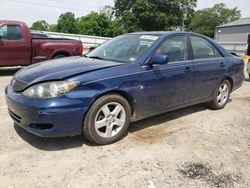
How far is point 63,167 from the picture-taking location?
3.28 metres

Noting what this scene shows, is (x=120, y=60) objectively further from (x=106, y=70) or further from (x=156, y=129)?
(x=156, y=129)

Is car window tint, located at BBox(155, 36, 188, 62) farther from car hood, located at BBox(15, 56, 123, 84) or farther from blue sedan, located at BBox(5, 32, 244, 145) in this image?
car hood, located at BBox(15, 56, 123, 84)

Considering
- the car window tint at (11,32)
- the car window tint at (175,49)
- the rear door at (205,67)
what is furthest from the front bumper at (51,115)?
the car window tint at (11,32)

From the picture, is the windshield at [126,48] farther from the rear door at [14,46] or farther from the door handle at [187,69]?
the rear door at [14,46]

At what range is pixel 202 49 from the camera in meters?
5.38

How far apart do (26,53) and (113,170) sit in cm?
675

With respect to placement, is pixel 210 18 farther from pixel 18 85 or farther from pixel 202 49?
pixel 18 85

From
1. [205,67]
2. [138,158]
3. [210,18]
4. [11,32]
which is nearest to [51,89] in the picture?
[138,158]

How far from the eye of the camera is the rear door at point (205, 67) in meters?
5.11

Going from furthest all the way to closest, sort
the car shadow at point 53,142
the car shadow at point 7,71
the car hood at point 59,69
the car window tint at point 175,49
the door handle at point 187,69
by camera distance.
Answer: the car shadow at point 7,71
the door handle at point 187,69
the car window tint at point 175,49
the car shadow at point 53,142
the car hood at point 59,69

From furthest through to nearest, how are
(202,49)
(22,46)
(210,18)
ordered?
(210,18) → (22,46) → (202,49)

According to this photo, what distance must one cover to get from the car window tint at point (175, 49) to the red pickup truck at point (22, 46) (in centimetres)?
550

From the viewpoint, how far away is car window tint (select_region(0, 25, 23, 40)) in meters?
8.68

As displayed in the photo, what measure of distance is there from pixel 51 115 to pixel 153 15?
166ft
